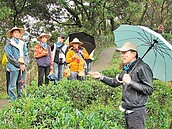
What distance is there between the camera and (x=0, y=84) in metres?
10.6

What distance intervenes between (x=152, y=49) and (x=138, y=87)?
2.71 ft

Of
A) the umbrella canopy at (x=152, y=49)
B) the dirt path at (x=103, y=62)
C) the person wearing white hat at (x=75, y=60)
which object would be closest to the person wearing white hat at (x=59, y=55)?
A: the person wearing white hat at (x=75, y=60)

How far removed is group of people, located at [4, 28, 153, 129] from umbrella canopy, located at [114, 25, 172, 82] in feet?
1.20

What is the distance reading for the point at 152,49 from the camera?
4523 mm

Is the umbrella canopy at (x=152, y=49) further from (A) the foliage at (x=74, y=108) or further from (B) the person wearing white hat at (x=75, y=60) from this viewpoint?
(B) the person wearing white hat at (x=75, y=60)

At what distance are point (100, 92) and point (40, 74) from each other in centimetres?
178

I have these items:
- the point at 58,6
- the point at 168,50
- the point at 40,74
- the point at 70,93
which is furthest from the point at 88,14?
the point at 168,50

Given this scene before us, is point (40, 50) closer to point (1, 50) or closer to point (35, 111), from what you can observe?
point (35, 111)

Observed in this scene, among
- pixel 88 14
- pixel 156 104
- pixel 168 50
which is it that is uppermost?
pixel 88 14

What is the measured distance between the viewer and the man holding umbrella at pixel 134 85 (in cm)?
399

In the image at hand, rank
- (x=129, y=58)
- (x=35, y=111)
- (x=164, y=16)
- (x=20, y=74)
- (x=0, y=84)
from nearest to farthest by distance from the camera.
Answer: (x=35, y=111)
(x=129, y=58)
(x=20, y=74)
(x=0, y=84)
(x=164, y=16)

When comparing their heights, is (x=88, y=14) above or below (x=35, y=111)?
above

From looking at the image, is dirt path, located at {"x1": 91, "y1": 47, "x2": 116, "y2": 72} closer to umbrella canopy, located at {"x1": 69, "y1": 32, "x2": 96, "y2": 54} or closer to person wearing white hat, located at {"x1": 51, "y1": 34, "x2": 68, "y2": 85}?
umbrella canopy, located at {"x1": 69, "y1": 32, "x2": 96, "y2": 54}

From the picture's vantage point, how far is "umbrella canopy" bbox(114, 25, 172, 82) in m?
4.32
